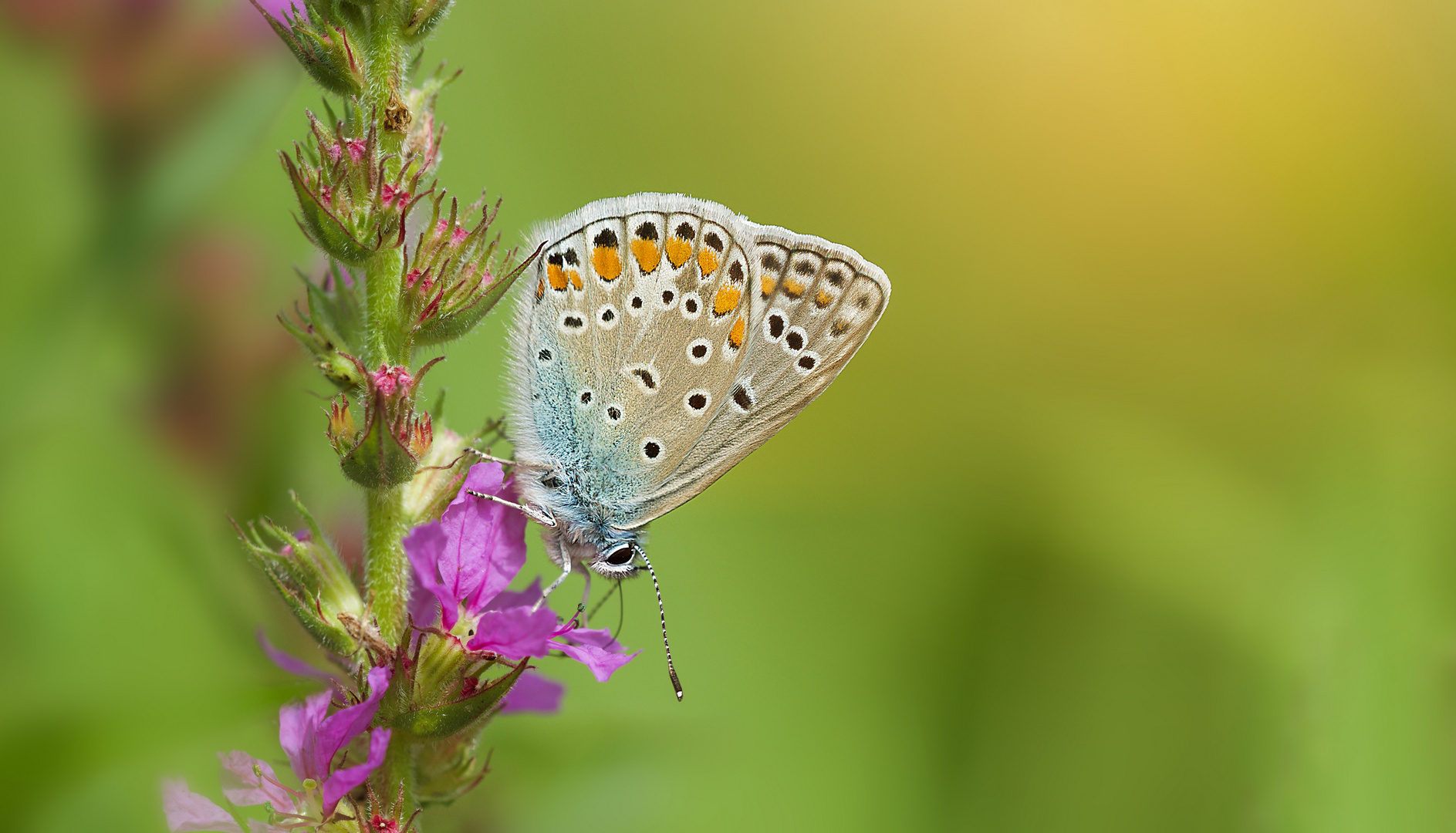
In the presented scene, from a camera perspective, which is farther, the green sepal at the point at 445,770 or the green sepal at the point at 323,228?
the green sepal at the point at 445,770

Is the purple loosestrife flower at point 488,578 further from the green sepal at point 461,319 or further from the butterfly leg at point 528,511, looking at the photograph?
the green sepal at point 461,319

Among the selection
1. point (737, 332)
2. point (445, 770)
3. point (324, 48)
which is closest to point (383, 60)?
point (324, 48)

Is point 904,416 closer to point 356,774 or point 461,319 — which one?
point 461,319

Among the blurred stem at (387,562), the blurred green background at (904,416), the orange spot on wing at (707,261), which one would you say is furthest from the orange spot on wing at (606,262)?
the blurred green background at (904,416)

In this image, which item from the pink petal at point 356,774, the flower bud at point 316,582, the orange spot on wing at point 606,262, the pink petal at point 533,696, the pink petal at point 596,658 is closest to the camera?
the pink petal at point 356,774

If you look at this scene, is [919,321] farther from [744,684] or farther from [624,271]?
[624,271]

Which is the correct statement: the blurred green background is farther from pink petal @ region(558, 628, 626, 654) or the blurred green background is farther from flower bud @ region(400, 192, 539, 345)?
flower bud @ region(400, 192, 539, 345)

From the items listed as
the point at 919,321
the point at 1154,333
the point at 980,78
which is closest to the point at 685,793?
the point at 919,321

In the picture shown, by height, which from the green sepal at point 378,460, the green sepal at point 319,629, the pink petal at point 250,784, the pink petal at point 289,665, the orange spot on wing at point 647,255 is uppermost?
the orange spot on wing at point 647,255
